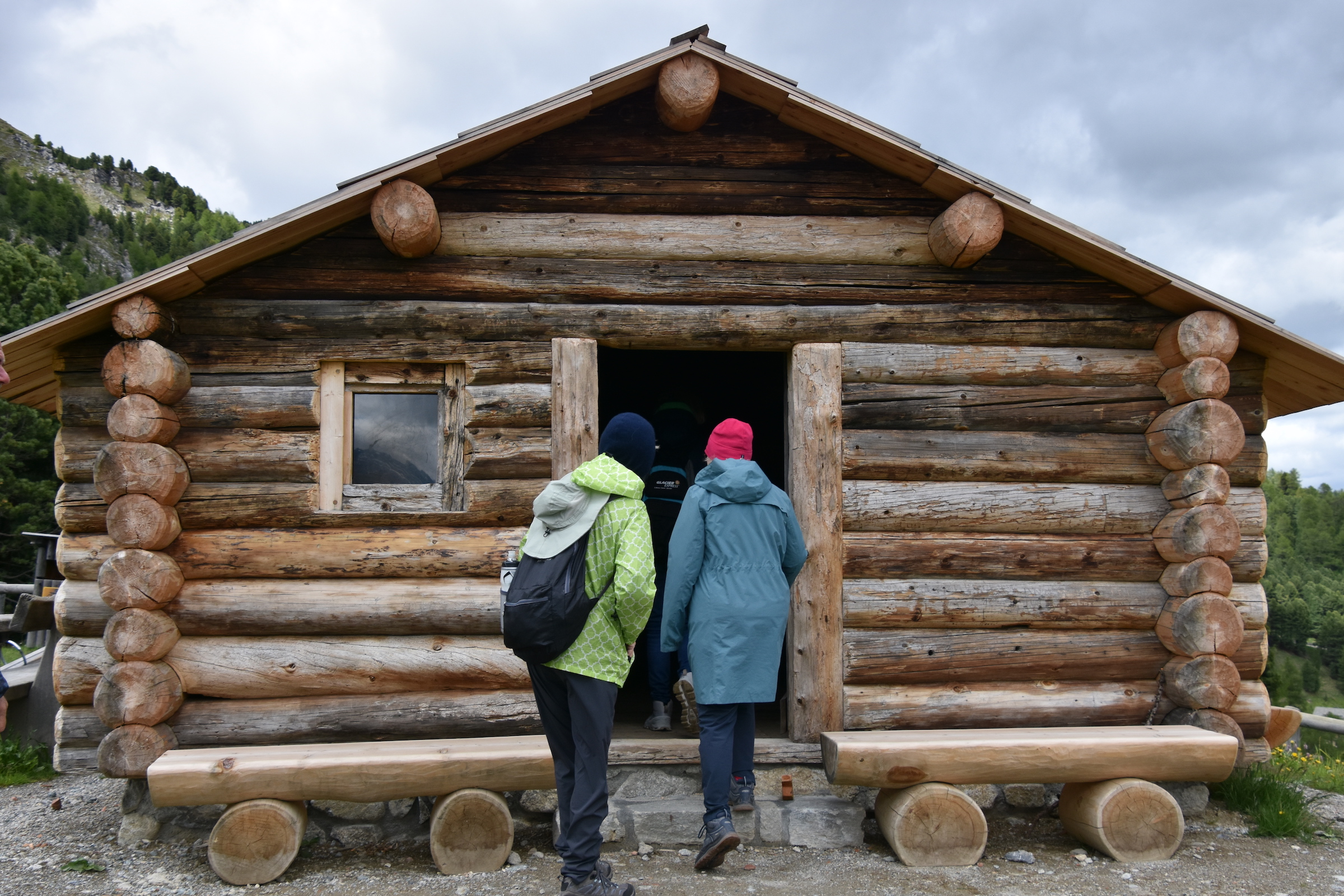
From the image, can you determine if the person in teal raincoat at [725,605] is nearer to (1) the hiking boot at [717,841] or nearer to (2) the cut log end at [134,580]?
(1) the hiking boot at [717,841]

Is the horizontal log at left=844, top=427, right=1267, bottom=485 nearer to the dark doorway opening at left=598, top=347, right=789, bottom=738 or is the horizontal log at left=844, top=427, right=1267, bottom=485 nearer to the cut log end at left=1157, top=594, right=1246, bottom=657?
the cut log end at left=1157, top=594, right=1246, bottom=657

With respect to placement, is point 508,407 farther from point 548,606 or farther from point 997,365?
point 997,365

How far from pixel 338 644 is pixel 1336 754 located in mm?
12553

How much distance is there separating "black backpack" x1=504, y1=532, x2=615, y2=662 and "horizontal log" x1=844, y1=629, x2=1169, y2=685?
2.28 m

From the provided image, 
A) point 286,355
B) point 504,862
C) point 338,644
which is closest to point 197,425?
point 286,355

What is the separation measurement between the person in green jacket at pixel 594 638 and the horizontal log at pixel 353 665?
1430 mm

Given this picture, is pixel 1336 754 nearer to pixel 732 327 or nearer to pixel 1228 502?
pixel 1228 502

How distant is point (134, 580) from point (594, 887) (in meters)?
3.03

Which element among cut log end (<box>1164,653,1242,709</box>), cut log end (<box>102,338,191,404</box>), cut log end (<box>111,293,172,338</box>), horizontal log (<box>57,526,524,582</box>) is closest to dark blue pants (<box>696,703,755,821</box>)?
horizontal log (<box>57,526,524,582</box>)

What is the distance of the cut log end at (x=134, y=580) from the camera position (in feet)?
15.2

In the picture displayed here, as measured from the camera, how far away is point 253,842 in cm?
430

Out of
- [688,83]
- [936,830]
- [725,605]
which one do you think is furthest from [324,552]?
[936,830]

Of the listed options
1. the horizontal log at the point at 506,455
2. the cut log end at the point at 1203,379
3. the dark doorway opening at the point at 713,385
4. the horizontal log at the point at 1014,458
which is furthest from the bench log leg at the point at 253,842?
the cut log end at the point at 1203,379

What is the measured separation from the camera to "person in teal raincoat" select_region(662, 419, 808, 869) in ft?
13.5
